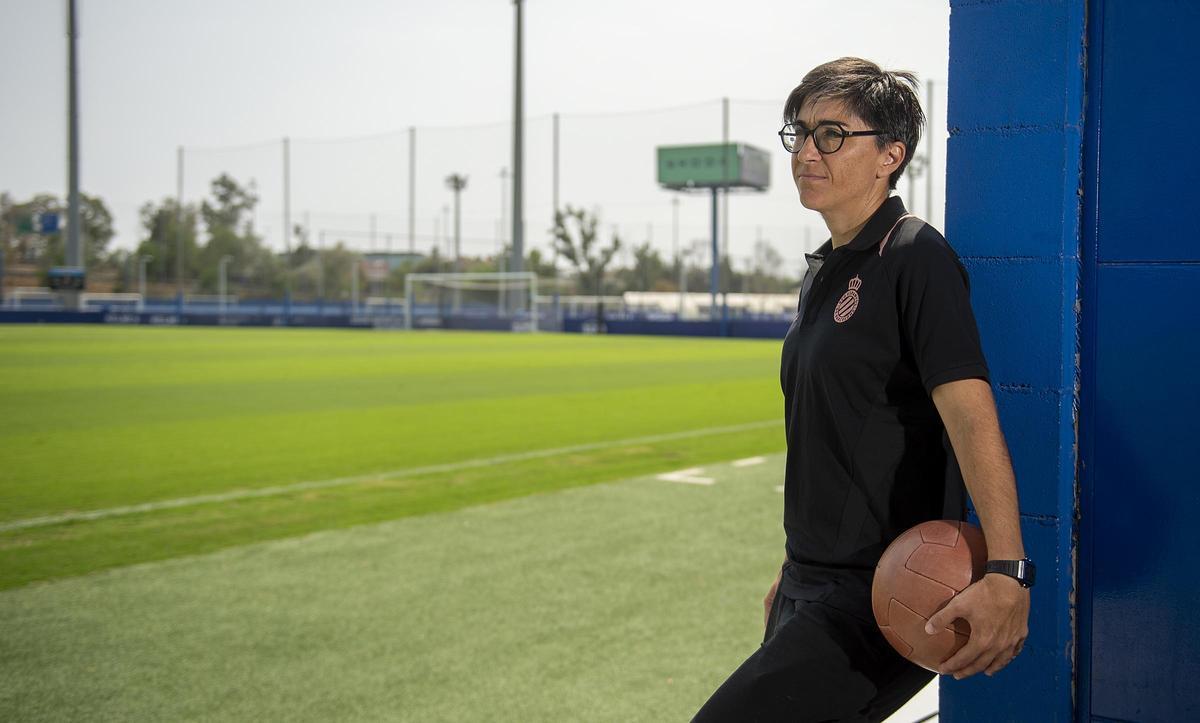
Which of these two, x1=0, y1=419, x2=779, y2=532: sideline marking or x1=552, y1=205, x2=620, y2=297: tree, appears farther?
x1=552, y1=205, x2=620, y2=297: tree

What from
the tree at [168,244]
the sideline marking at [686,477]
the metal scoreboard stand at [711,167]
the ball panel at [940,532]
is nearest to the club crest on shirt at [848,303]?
the ball panel at [940,532]

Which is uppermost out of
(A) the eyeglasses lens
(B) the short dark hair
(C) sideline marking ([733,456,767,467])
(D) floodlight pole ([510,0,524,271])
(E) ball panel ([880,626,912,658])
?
(D) floodlight pole ([510,0,524,271])

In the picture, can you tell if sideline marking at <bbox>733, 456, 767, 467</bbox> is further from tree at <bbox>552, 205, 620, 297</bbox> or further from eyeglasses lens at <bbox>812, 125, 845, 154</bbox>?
tree at <bbox>552, 205, 620, 297</bbox>

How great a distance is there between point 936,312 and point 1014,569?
46 cm

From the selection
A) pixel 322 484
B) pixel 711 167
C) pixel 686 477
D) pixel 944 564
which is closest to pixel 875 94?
pixel 944 564

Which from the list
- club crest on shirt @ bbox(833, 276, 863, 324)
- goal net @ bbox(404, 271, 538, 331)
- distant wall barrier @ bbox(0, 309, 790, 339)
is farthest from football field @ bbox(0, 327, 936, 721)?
goal net @ bbox(404, 271, 538, 331)

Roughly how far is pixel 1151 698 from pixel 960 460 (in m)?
0.79

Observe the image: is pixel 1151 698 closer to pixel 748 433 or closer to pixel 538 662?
pixel 538 662

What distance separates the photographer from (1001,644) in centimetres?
196

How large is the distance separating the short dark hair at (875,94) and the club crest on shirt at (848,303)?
29cm

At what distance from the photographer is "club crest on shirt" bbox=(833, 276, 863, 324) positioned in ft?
6.95

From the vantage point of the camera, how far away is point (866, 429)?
6.97 ft

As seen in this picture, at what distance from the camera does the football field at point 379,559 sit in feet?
12.3

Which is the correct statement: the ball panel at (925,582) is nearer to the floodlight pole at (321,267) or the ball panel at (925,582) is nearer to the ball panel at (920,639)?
the ball panel at (920,639)
